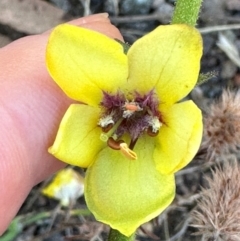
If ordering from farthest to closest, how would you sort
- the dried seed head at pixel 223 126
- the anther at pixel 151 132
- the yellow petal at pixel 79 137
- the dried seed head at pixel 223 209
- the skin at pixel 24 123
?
the dried seed head at pixel 223 126
the dried seed head at pixel 223 209
the skin at pixel 24 123
the anther at pixel 151 132
the yellow petal at pixel 79 137

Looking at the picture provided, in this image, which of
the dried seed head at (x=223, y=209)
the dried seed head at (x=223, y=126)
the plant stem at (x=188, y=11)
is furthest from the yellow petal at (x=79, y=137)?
the dried seed head at (x=223, y=126)

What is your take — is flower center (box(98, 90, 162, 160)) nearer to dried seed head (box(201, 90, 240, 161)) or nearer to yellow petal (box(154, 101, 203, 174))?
yellow petal (box(154, 101, 203, 174))

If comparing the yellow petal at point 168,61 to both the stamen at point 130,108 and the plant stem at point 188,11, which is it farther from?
the plant stem at point 188,11

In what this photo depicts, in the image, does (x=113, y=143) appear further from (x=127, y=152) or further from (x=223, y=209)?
(x=223, y=209)

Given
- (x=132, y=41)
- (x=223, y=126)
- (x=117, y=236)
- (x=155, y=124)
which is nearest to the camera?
(x=155, y=124)

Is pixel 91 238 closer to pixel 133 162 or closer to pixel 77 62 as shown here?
pixel 133 162

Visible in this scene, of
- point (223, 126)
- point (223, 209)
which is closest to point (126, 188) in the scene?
point (223, 209)
